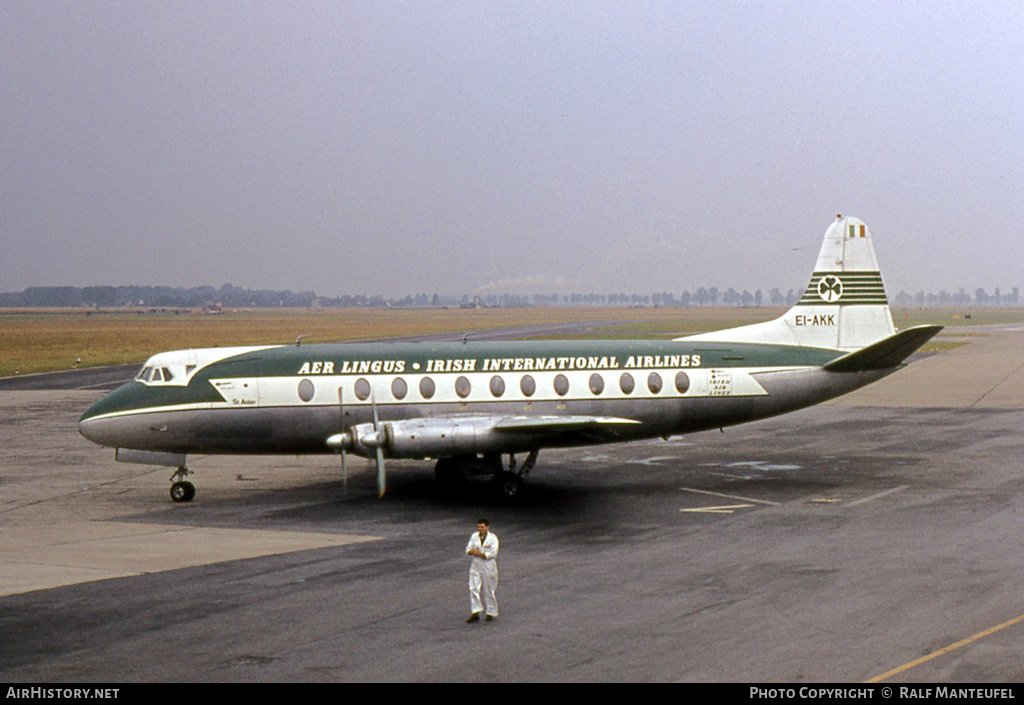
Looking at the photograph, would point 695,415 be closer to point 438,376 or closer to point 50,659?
point 438,376

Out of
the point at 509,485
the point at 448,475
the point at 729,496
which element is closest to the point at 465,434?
the point at 509,485

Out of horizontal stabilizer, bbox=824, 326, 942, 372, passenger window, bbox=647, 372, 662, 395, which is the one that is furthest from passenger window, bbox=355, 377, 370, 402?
horizontal stabilizer, bbox=824, 326, 942, 372

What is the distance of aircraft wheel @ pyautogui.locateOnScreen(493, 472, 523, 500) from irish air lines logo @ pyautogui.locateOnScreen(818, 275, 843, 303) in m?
11.3

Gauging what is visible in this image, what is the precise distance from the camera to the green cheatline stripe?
29703 millimetres

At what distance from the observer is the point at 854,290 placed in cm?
2977

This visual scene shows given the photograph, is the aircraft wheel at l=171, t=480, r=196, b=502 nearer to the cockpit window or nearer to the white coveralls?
the cockpit window

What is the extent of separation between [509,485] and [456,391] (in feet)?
10.0

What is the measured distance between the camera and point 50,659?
13.2m

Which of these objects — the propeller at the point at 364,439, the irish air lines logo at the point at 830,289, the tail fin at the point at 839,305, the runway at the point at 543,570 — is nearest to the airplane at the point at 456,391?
the propeller at the point at 364,439

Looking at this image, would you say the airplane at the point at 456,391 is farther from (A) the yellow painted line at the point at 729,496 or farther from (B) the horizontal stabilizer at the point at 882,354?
(A) the yellow painted line at the point at 729,496

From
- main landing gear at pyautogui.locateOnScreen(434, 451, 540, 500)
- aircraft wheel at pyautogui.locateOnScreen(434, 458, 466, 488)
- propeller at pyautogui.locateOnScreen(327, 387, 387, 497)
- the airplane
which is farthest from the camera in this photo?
aircraft wheel at pyautogui.locateOnScreen(434, 458, 466, 488)

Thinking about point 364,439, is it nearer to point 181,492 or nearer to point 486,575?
point 181,492

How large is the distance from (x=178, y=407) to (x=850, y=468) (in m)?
19.7
